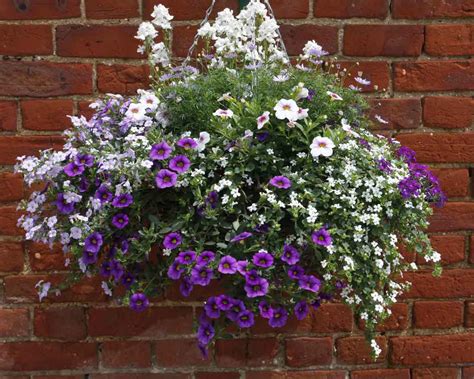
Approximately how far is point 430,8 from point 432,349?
89cm

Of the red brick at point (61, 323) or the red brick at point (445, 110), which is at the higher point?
the red brick at point (445, 110)

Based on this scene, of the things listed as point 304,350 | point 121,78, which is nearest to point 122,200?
point 121,78

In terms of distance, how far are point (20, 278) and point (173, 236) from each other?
696 mm

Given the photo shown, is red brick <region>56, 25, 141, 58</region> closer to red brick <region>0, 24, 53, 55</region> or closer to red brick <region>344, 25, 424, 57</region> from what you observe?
red brick <region>0, 24, 53, 55</region>

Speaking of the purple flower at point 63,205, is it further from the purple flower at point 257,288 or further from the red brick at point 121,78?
the red brick at point 121,78

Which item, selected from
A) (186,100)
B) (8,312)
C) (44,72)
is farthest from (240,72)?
(8,312)

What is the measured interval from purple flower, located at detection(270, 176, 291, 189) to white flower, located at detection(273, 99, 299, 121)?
4.4 inches

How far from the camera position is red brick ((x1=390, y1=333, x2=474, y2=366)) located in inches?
66.6

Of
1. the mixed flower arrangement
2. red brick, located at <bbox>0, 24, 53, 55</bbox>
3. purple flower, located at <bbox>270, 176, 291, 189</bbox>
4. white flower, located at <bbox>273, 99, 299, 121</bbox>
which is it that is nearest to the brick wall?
red brick, located at <bbox>0, 24, 53, 55</bbox>

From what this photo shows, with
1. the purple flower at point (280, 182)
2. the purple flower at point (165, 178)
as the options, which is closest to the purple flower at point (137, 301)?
the purple flower at point (165, 178)

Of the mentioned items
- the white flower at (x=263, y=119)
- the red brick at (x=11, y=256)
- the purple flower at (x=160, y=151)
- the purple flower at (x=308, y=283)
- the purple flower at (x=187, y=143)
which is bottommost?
the red brick at (x=11, y=256)

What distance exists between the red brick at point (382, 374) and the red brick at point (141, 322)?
47 centimetres

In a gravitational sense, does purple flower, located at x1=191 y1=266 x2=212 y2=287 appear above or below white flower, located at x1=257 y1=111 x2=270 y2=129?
below

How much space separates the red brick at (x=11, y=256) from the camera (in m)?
1.62
